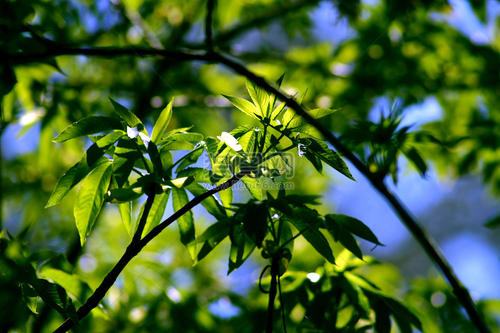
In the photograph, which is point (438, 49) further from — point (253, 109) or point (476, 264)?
point (476, 264)

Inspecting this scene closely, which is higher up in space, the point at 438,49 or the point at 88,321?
the point at 438,49

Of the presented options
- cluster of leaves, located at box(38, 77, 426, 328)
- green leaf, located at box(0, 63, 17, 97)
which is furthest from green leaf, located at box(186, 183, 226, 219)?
green leaf, located at box(0, 63, 17, 97)

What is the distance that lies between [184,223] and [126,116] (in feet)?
0.51

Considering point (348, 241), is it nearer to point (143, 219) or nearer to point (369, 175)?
point (369, 175)

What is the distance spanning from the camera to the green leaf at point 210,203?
69 cm

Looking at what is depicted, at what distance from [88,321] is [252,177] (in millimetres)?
476

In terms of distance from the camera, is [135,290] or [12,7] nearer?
[12,7]

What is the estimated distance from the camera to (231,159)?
2.08 ft

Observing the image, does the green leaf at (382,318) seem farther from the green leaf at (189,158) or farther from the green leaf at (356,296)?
the green leaf at (189,158)

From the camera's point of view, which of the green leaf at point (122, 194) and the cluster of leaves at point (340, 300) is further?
the cluster of leaves at point (340, 300)

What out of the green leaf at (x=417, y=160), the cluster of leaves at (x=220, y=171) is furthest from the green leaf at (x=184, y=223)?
the green leaf at (x=417, y=160)

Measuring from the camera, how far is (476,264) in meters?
5.66

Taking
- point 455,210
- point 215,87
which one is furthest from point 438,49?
point 455,210

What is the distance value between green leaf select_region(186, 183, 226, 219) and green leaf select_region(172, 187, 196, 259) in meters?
0.01
